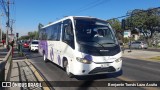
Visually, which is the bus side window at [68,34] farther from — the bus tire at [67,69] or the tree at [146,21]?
the tree at [146,21]

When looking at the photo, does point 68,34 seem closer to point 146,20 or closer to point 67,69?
point 67,69

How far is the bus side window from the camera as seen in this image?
36.3 feet

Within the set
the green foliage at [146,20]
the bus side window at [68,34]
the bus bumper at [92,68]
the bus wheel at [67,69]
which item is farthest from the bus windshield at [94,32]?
the green foliage at [146,20]

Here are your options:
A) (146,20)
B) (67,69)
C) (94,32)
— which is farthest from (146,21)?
(67,69)

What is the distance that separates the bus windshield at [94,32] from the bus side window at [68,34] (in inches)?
11.4

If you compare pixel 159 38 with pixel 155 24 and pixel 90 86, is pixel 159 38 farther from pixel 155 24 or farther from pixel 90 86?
pixel 90 86

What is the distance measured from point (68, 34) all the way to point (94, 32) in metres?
1.19

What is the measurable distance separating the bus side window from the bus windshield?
0.29 meters

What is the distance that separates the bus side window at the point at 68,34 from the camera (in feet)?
36.3

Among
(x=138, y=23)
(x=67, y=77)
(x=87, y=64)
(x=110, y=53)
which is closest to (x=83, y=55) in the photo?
(x=87, y=64)

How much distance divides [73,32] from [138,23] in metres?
67.8

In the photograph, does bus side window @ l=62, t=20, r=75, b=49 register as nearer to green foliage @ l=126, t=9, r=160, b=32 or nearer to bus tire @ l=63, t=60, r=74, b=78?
bus tire @ l=63, t=60, r=74, b=78

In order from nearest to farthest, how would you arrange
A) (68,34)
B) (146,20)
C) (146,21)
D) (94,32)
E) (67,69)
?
1. (94,32)
2. (67,69)
3. (68,34)
4. (146,20)
5. (146,21)

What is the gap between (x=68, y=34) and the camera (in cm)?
1157
